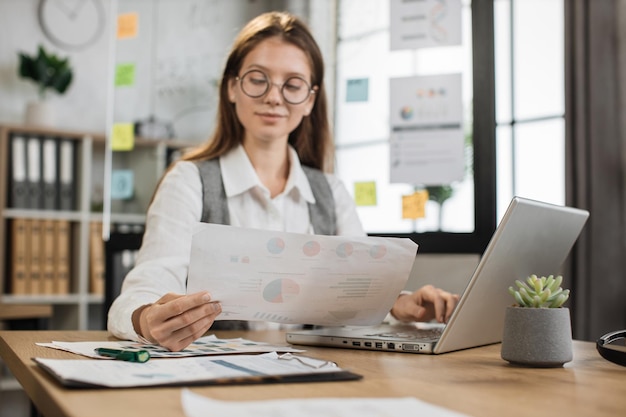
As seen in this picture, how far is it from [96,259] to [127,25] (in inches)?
51.4

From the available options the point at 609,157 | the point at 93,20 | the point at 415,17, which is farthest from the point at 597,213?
the point at 93,20

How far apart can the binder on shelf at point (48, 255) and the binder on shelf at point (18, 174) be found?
0.55 feet

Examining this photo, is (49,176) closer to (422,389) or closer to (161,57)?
(161,57)

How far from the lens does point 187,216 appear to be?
1.57 meters

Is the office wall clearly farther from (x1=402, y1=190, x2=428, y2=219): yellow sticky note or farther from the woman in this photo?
the woman

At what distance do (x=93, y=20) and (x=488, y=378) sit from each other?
4.24 m

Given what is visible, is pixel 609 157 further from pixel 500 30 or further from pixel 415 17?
pixel 415 17

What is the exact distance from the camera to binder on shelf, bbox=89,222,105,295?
411 cm

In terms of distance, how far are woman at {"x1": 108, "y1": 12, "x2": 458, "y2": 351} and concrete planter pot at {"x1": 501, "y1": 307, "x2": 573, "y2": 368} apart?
1.20ft

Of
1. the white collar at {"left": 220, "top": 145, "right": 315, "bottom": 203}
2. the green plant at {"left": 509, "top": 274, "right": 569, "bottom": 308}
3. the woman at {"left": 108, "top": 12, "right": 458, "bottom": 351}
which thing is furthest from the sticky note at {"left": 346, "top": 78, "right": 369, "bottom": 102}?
the green plant at {"left": 509, "top": 274, "right": 569, "bottom": 308}

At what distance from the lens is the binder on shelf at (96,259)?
4.11m

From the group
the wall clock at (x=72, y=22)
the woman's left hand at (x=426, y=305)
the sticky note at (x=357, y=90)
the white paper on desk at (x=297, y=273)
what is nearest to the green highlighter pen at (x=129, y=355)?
the white paper on desk at (x=297, y=273)

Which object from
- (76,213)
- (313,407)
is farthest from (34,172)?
(313,407)

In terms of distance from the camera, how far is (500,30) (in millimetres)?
3271
